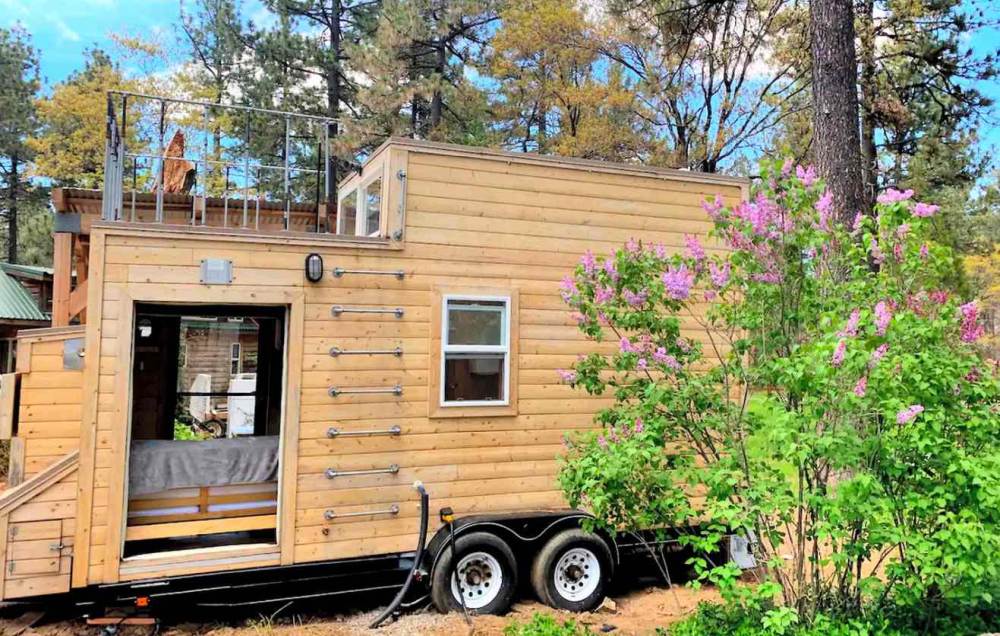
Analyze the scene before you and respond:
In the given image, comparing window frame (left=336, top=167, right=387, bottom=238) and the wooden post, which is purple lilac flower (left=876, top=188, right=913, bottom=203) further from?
the wooden post

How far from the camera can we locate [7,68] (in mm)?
21078

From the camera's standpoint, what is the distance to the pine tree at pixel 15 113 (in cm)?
2075

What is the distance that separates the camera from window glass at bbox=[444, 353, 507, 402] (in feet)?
16.6

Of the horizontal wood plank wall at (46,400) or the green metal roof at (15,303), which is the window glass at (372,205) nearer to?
the horizontal wood plank wall at (46,400)

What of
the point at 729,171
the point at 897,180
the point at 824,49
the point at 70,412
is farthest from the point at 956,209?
the point at 70,412

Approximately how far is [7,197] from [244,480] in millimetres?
23756

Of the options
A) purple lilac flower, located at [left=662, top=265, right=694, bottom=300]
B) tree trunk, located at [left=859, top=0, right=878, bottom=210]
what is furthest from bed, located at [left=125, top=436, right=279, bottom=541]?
tree trunk, located at [left=859, top=0, right=878, bottom=210]

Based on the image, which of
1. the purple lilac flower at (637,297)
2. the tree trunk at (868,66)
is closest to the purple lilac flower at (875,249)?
the purple lilac flower at (637,297)

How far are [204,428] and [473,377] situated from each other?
3.47 m

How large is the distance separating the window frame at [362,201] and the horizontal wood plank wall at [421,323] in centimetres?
22

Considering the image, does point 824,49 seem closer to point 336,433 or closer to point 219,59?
point 336,433

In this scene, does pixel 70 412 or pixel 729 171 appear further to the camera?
pixel 729 171

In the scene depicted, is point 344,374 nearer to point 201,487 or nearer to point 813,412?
point 201,487

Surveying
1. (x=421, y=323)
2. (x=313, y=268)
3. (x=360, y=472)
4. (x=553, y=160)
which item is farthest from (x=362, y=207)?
(x=360, y=472)
